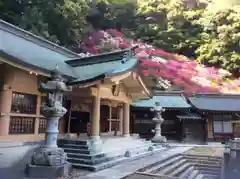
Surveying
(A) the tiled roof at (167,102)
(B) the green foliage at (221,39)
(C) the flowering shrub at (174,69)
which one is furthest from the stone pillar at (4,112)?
(B) the green foliage at (221,39)

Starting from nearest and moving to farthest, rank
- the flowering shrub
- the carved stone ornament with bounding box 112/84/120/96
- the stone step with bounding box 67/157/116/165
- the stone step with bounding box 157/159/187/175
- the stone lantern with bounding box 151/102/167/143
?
the stone step with bounding box 67/157/116/165 → the stone step with bounding box 157/159/187/175 → the carved stone ornament with bounding box 112/84/120/96 → the stone lantern with bounding box 151/102/167/143 → the flowering shrub

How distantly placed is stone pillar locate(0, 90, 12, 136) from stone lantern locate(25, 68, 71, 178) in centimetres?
270

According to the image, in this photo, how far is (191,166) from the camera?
12.7 metres

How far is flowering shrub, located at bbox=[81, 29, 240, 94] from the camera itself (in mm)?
27344

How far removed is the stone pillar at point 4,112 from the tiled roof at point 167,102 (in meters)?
14.2

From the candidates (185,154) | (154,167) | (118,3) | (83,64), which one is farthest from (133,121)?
(118,3)

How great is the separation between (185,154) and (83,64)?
287 inches

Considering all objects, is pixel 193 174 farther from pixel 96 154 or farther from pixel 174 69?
pixel 174 69

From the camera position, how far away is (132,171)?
8.10 metres

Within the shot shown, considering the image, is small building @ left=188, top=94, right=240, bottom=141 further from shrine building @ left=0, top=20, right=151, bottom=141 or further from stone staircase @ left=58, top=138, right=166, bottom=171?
stone staircase @ left=58, top=138, right=166, bottom=171

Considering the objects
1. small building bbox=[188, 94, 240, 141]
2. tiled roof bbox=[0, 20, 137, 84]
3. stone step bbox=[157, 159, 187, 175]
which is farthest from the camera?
small building bbox=[188, 94, 240, 141]

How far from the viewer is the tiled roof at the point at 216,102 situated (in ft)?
73.6

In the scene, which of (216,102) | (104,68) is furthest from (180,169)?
(216,102)

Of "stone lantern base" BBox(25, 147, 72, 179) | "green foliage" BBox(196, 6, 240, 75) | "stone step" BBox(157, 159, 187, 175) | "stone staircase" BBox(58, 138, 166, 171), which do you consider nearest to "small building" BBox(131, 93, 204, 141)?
"green foliage" BBox(196, 6, 240, 75)
